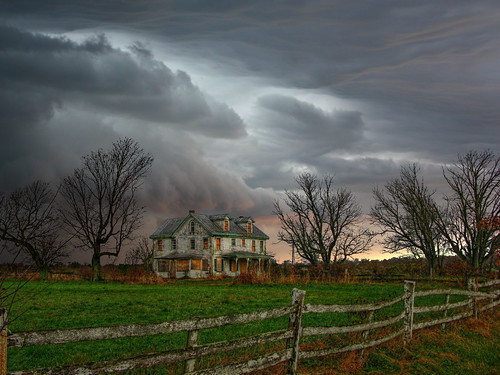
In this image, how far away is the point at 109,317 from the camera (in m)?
16.0

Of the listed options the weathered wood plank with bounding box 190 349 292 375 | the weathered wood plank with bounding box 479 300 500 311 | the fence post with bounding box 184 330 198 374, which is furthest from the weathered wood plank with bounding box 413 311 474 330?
the fence post with bounding box 184 330 198 374

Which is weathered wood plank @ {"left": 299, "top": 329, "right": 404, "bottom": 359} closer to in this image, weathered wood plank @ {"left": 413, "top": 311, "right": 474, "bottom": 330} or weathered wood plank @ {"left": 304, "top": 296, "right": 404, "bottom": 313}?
weathered wood plank @ {"left": 304, "top": 296, "right": 404, "bottom": 313}

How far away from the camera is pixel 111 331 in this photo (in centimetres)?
509

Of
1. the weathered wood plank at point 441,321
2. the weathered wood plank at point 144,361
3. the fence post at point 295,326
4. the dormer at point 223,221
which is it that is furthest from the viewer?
the dormer at point 223,221

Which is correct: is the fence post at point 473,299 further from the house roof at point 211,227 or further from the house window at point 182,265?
the house window at point 182,265

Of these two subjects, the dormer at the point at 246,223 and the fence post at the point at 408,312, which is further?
the dormer at the point at 246,223

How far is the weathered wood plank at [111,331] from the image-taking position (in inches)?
177

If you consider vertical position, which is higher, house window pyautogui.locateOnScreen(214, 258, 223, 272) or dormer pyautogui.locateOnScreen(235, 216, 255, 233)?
dormer pyautogui.locateOnScreen(235, 216, 255, 233)

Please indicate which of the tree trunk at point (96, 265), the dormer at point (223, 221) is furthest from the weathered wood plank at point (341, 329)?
the dormer at point (223, 221)

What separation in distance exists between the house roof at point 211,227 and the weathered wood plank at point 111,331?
2143 inches

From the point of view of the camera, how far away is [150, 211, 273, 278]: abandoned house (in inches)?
2381

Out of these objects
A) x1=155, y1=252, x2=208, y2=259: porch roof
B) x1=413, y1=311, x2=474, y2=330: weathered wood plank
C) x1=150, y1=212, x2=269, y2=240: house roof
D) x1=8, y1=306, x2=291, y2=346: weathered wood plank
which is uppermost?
x1=150, y1=212, x2=269, y2=240: house roof

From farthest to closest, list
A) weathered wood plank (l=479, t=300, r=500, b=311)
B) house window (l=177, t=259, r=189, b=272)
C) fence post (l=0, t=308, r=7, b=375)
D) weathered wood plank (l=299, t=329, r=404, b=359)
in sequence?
1. house window (l=177, t=259, r=189, b=272)
2. weathered wood plank (l=479, t=300, r=500, b=311)
3. weathered wood plank (l=299, t=329, r=404, b=359)
4. fence post (l=0, t=308, r=7, b=375)

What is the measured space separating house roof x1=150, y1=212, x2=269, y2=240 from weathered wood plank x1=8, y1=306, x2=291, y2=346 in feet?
179
